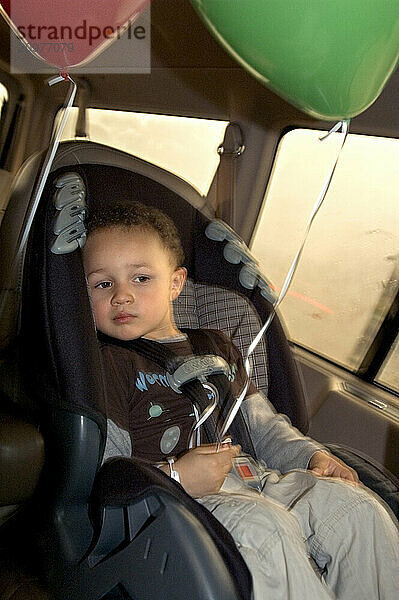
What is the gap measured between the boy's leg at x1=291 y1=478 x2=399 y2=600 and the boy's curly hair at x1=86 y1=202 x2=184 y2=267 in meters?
0.58

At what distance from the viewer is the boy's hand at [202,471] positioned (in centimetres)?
118

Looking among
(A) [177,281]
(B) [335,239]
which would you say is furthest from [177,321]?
(B) [335,239]

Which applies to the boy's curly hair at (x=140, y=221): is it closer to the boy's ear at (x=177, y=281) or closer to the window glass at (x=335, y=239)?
the boy's ear at (x=177, y=281)

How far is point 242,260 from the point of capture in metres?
1.60

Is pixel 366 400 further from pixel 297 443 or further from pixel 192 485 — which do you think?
pixel 192 485

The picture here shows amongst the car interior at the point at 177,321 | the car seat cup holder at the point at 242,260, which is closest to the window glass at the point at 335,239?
the car interior at the point at 177,321

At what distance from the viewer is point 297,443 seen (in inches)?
53.7

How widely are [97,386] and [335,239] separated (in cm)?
144

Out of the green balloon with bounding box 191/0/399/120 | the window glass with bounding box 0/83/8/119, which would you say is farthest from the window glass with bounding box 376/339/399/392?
the window glass with bounding box 0/83/8/119

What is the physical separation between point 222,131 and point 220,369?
3.81 feet

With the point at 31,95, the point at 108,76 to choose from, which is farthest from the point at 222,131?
the point at 31,95

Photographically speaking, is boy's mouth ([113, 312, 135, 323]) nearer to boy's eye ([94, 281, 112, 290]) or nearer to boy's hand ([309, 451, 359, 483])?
boy's eye ([94, 281, 112, 290])

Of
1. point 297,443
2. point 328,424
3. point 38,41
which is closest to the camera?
point 38,41

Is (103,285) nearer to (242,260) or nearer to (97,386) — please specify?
(97,386)
